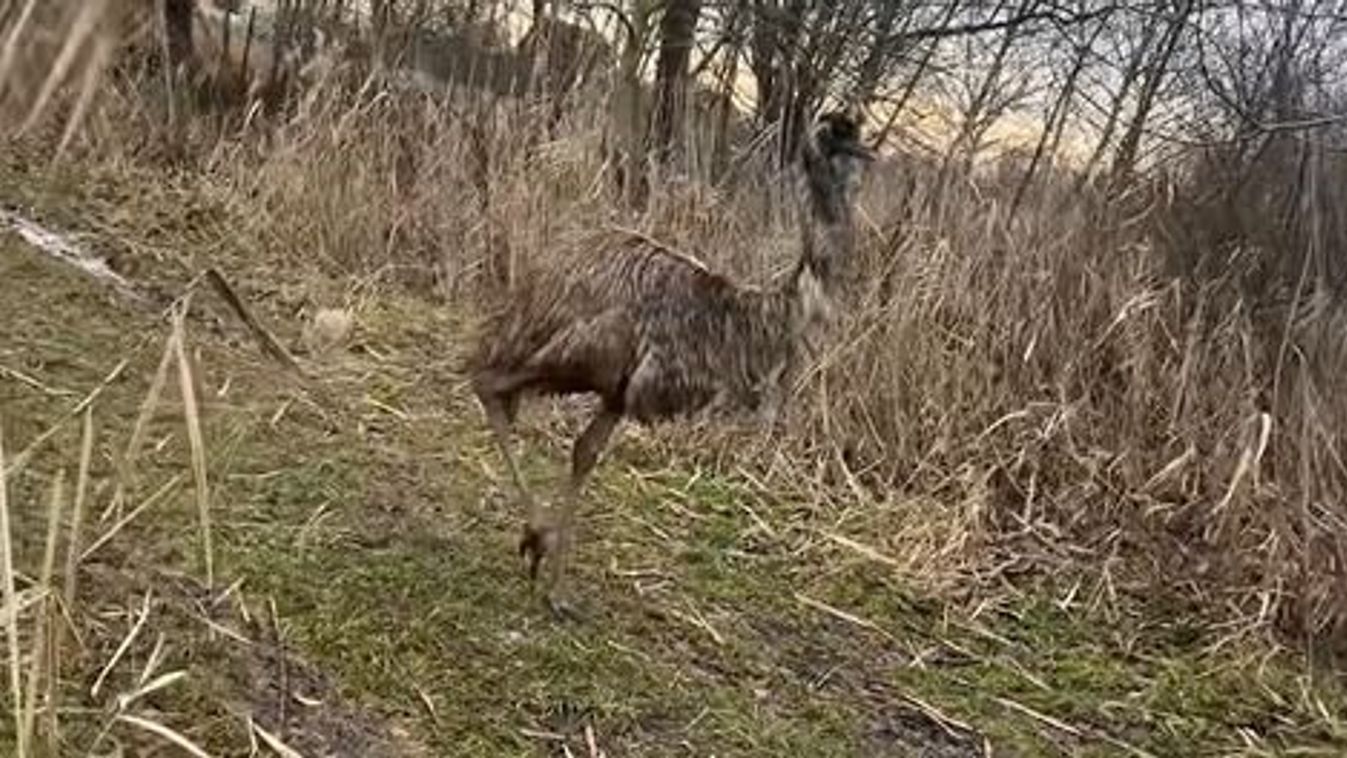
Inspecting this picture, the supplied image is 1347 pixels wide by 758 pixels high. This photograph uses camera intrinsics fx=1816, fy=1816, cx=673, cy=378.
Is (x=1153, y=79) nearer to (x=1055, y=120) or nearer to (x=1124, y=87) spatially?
(x=1124, y=87)

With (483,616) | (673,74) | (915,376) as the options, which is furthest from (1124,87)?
(483,616)

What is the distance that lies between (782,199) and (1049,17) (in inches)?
131

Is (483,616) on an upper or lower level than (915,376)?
lower

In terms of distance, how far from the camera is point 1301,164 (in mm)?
5059

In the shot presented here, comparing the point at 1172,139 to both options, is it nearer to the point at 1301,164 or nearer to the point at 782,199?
the point at 1301,164

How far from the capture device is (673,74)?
23.3 feet

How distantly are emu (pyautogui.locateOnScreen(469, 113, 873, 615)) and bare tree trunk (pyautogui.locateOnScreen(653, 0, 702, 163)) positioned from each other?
284 cm

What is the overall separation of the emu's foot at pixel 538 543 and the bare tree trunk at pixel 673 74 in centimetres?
299

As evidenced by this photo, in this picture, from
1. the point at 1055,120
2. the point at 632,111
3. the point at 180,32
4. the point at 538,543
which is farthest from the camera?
the point at 1055,120

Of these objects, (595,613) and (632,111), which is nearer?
(595,613)

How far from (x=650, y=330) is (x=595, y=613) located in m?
0.55

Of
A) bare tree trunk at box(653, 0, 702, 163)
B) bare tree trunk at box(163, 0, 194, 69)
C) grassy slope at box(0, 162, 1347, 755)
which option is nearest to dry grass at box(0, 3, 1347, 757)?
grassy slope at box(0, 162, 1347, 755)

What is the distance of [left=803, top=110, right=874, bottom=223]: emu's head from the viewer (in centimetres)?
331

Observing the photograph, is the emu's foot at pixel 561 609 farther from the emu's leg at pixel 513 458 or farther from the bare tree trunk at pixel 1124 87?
the bare tree trunk at pixel 1124 87
